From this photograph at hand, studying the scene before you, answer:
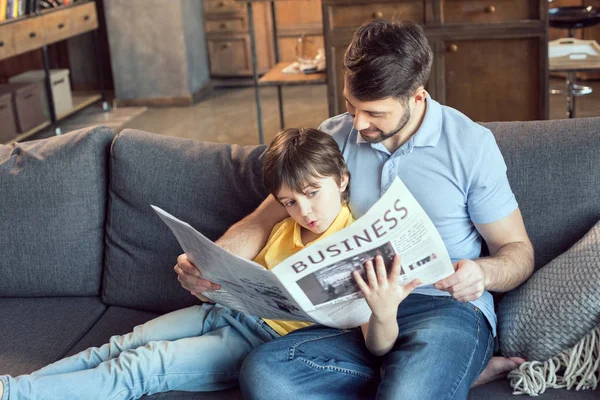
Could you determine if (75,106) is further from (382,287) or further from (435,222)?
(382,287)

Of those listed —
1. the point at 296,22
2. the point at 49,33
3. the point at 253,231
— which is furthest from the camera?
the point at 296,22

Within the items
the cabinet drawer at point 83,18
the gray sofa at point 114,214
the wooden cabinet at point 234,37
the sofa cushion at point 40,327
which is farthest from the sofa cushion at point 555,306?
the wooden cabinet at point 234,37

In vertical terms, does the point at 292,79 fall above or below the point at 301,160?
below

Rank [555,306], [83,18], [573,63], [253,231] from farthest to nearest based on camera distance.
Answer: [83,18] < [573,63] < [253,231] < [555,306]

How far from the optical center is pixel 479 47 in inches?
150

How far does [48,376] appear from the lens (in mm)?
1688

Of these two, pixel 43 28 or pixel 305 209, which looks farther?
pixel 43 28

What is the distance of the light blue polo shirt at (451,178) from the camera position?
1651mm

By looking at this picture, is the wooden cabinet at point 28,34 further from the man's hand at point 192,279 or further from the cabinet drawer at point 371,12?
the man's hand at point 192,279

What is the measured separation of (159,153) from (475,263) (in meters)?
0.92

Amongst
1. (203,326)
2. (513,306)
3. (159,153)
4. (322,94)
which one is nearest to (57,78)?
(322,94)

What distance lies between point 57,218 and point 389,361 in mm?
1041

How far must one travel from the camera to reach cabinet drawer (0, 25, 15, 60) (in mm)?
4605

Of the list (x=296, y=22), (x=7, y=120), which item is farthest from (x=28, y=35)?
(x=296, y=22)
